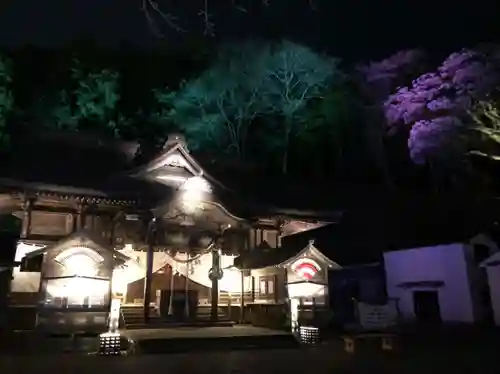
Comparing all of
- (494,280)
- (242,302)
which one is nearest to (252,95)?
(242,302)

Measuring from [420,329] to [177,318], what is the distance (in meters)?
8.87

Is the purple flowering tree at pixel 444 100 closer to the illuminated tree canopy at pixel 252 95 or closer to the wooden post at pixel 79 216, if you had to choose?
the illuminated tree canopy at pixel 252 95

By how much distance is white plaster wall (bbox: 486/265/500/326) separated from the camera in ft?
55.1

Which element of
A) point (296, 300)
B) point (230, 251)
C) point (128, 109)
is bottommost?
point (296, 300)

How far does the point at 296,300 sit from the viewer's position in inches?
596

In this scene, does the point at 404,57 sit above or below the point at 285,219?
above

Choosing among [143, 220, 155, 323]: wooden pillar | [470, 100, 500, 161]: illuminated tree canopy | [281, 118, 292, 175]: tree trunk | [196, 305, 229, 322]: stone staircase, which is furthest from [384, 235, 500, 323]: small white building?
[281, 118, 292, 175]: tree trunk

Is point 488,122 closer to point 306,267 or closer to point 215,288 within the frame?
point 306,267

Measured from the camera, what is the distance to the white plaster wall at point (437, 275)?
58.0 feet

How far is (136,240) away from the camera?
640 inches

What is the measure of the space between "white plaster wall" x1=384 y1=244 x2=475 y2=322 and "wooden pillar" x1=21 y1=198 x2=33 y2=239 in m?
14.8

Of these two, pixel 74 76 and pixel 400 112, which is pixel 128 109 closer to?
pixel 74 76

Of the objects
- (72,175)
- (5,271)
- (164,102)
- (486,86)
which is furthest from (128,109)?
(486,86)

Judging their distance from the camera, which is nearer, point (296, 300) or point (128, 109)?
point (296, 300)
